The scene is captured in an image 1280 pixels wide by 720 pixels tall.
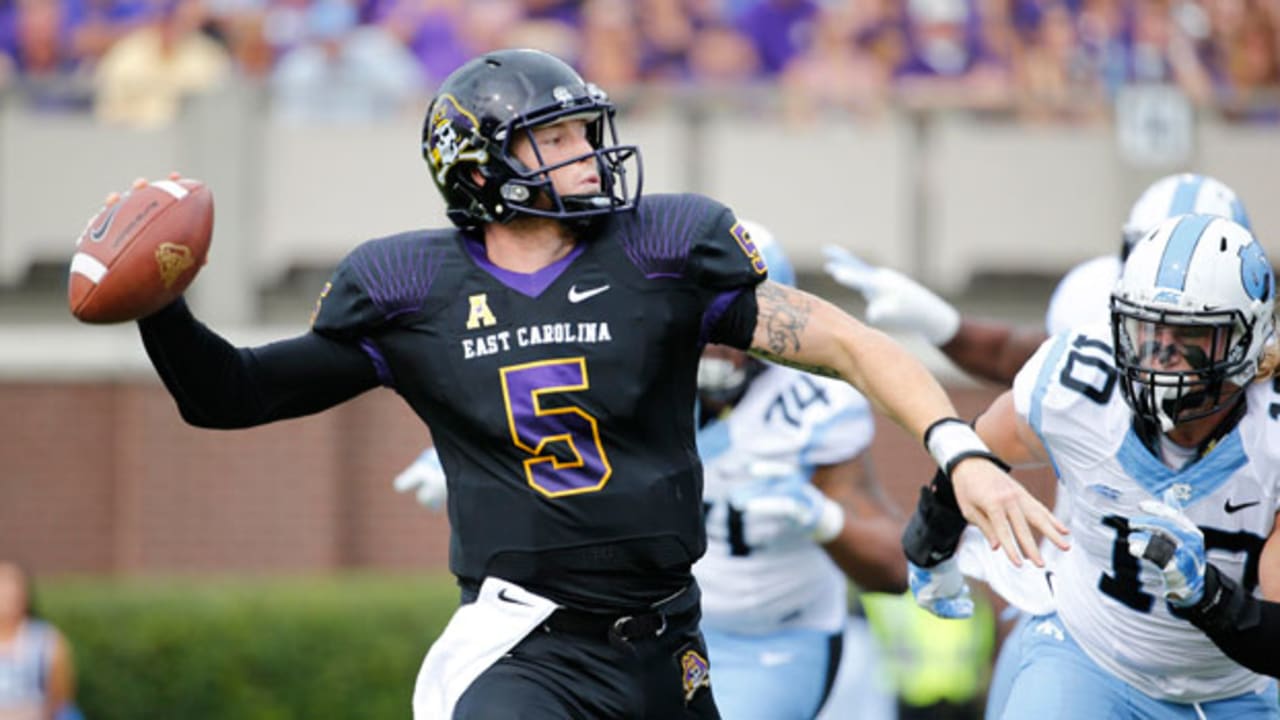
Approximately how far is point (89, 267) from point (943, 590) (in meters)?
2.08

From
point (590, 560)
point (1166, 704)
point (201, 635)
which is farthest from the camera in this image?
point (201, 635)

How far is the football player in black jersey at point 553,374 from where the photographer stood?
3980mm

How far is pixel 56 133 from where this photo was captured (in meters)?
10.5

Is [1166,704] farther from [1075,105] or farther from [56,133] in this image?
[56,133]

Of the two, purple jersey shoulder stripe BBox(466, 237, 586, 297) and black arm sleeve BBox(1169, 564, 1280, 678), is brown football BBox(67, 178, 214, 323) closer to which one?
purple jersey shoulder stripe BBox(466, 237, 586, 297)

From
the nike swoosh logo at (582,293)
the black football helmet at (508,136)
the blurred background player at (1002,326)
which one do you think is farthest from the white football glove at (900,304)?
the nike swoosh logo at (582,293)

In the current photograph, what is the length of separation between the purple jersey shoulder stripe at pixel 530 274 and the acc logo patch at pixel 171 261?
56 cm

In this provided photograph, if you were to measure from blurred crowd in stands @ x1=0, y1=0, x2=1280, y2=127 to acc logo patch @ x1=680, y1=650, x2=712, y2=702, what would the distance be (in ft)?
21.6

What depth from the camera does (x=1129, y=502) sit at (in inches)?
178

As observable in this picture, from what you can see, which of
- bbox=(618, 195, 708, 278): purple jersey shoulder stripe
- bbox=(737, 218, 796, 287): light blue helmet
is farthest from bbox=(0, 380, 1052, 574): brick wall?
bbox=(618, 195, 708, 278): purple jersey shoulder stripe

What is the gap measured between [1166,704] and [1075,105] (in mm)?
6389

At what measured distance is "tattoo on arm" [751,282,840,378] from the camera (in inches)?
161

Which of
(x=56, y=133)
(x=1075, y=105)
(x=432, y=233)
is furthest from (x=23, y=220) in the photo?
(x=432, y=233)

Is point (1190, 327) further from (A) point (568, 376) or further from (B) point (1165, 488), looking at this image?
(A) point (568, 376)
